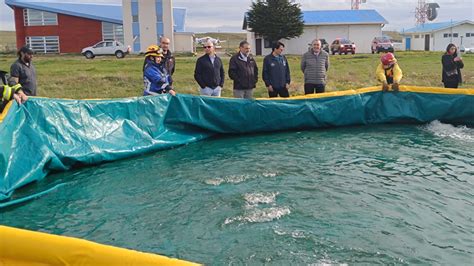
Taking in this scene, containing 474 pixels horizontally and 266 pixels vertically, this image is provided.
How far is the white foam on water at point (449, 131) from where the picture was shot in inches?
310

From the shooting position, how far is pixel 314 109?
28.0 ft

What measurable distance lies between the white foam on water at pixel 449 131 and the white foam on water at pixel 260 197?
4061 mm

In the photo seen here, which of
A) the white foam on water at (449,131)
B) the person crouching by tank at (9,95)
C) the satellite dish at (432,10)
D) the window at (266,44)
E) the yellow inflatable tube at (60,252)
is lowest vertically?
the white foam on water at (449,131)

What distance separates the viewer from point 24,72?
740 cm

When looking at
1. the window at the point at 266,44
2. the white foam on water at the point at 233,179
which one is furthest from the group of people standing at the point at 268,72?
the window at the point at 266,44

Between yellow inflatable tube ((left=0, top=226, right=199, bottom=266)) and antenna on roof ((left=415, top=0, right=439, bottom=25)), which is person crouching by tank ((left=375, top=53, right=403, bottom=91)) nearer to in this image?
yellow inflatable tube ((left=0, top=226, right=199, bottom=266))

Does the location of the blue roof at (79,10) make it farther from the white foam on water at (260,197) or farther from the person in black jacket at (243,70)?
the white foam on water at (260,197)

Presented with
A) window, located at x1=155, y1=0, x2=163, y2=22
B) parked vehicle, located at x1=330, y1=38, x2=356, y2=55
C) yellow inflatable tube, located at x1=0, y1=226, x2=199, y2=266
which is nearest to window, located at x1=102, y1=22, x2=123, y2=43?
window, located at x1=155, y1=0, x2=163, y2=22

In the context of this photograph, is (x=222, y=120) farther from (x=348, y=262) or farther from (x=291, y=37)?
(x=291, y=37)

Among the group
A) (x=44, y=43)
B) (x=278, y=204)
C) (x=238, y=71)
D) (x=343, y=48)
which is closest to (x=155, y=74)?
(x=238, y=71)

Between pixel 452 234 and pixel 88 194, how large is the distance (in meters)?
3.48

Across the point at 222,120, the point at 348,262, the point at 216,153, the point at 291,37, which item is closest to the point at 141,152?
the point at 216,153

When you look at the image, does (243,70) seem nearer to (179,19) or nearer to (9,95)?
(9,95)

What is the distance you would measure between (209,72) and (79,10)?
38.7m
